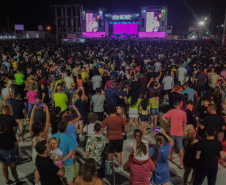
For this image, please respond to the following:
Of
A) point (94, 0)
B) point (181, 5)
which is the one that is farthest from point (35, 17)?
point (181, 5)

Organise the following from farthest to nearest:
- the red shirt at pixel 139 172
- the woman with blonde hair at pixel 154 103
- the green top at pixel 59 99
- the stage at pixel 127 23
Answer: the stage at pixel 127 23 → the woman with blonde hair at pixel 154 103 → the green top at pixel 59 99 → the red shirt at pixel 139 172

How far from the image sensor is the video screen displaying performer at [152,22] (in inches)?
1668

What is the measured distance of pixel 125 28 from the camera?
158ft

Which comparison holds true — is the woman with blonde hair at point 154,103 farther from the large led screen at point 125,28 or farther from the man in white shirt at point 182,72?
the large led screen at point 125,28

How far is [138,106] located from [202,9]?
80288mm

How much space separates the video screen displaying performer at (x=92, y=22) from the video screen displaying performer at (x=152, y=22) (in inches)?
397

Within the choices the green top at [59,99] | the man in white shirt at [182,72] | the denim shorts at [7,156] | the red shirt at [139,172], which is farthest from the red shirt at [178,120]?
the man in white shirt at [182,72]

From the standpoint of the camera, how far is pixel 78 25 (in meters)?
43.5

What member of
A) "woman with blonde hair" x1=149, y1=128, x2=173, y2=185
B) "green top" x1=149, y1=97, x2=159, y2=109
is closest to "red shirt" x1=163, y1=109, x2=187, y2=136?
"woman with blonde hair" x1=149, y1=128, x2=173, y2=185

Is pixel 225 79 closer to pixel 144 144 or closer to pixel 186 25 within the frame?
pixel 144 144

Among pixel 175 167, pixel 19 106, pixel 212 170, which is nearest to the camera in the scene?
pixel 212 170

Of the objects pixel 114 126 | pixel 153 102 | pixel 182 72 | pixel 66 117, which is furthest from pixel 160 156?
pixel 182 72

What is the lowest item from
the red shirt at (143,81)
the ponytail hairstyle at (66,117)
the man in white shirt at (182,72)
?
the ponytail hairstyle at (66,117)

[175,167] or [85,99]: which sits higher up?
[85,99]
